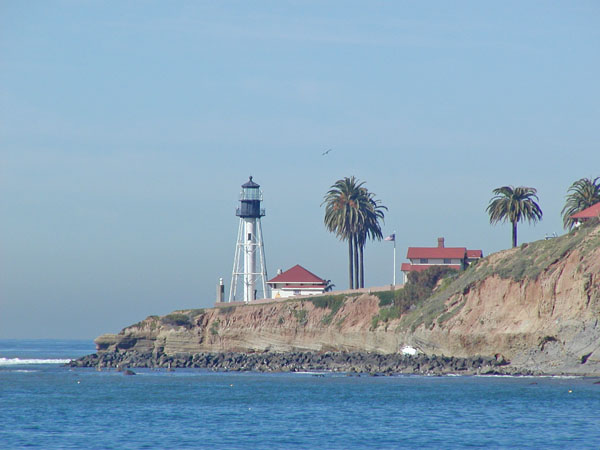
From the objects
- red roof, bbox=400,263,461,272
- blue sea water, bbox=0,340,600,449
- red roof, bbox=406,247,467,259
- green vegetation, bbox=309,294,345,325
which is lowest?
blue sea water, bbox=0,340,600,449

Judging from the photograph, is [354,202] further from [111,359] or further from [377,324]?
[111,359]

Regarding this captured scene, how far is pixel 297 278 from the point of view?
110562 mm

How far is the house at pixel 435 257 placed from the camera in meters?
103

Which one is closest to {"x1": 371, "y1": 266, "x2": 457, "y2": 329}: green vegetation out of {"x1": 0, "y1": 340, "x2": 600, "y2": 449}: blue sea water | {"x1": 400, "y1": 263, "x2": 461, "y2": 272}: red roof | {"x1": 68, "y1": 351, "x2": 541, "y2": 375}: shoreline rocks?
{"x1": 68, "y1": 351, "x2": 541, "y2": 375}: shoreline rocks

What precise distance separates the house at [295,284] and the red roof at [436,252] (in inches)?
455

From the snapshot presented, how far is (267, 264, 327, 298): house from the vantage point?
10981 cm

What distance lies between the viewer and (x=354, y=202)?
103625 millimetres

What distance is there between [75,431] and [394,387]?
24.9 m

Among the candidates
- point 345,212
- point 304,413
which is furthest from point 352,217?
point 304,413

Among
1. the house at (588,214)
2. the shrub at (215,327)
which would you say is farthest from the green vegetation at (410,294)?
the shrub at (215,327)

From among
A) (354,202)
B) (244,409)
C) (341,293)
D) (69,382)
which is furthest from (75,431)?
(354,202)

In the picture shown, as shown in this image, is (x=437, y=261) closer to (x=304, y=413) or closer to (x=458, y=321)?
(x=458, y=321)

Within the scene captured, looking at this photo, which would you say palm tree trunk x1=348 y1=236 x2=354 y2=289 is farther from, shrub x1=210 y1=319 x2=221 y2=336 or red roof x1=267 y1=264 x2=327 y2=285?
shrub x1=210 y1=319 x2=221 y2=336

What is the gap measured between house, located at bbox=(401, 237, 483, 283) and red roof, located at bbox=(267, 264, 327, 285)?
427 inches
